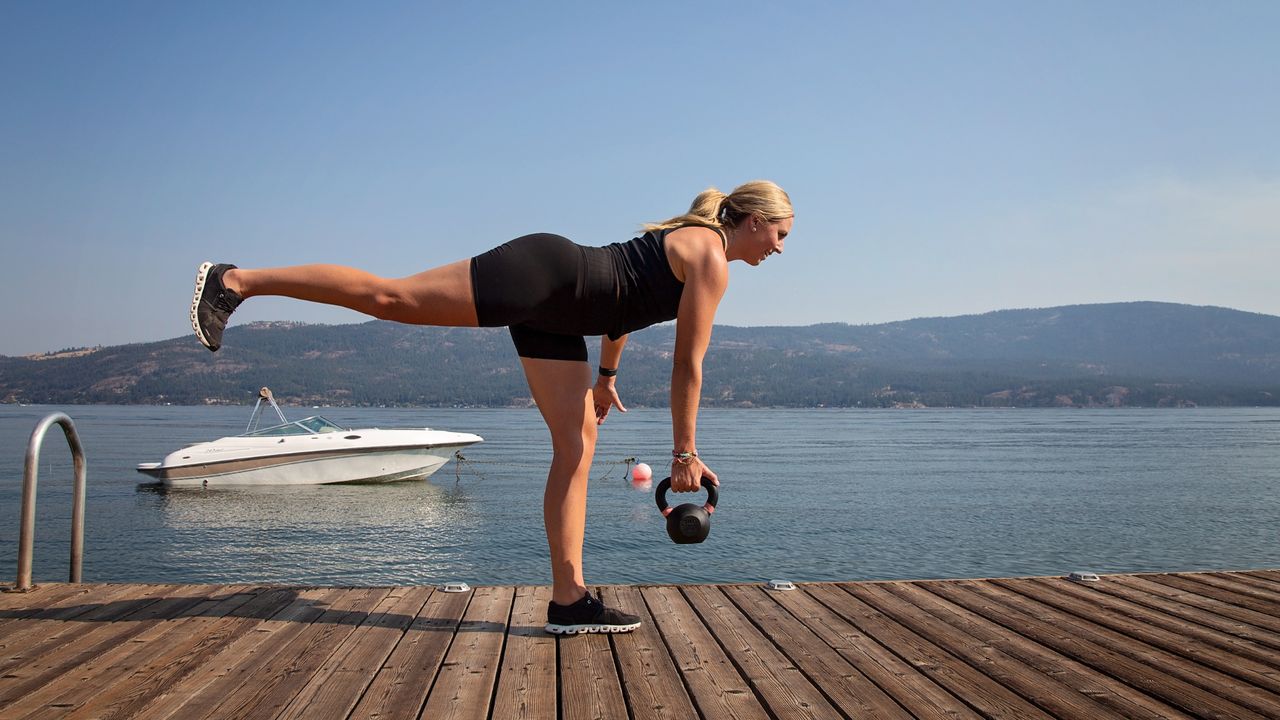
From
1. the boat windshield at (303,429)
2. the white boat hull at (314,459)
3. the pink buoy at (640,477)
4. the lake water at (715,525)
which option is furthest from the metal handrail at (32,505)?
the pink buoy at (640,477)

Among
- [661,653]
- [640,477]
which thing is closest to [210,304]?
[661,653]

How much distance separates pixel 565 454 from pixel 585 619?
0.65 meters

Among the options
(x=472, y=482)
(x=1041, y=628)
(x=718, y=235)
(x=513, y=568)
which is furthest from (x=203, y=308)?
(x=472, y=482)

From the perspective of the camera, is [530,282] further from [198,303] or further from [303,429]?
[303,429]

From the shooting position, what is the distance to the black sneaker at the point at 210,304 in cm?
330

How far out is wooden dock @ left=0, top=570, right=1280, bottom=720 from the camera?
9.00 ft

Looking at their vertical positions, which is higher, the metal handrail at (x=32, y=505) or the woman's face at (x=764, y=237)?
the woman's face at (x=764, y=237)

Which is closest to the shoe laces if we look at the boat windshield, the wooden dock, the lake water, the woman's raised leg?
the woman's raised leg

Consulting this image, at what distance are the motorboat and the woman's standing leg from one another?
2431 centimetres

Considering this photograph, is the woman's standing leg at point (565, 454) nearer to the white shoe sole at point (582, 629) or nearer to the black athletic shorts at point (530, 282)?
the white shoe sole at point (582, 629)

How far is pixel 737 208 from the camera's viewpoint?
137 inches

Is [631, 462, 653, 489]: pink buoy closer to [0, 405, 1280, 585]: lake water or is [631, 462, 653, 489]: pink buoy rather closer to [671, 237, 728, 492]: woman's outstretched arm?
[0, 405, 1280, 585]: lake water

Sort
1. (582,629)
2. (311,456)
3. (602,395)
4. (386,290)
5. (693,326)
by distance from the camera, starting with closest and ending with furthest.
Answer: (386,290) < (693,326) < (582,629) < (602,395) < (311,456)

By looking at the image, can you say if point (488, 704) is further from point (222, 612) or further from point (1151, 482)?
point (1151, 482)
